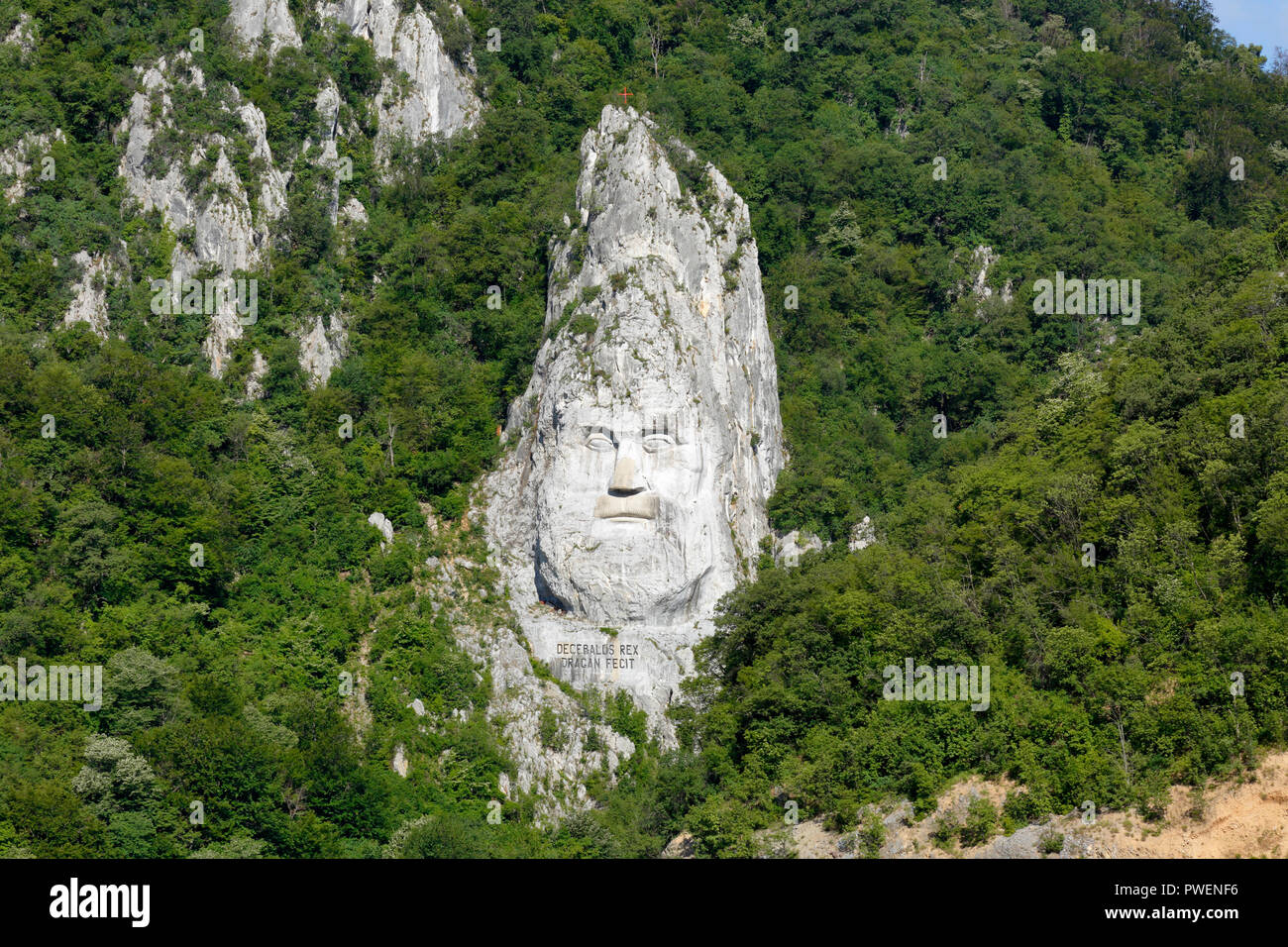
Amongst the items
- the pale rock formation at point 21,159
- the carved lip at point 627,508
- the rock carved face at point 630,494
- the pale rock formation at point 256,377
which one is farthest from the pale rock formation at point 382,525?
the pale rock formation at point 21,159

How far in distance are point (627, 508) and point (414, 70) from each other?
27225 millimetres

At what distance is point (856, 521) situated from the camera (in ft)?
227

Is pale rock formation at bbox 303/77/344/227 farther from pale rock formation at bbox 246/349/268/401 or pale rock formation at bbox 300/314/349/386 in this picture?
→ pale rock formation at bbox 246/349/268/401

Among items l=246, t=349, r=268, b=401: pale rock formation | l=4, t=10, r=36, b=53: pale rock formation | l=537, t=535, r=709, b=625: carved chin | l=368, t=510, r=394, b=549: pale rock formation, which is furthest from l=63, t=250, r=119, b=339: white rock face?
l=537, t=535, r=709, b=625: carved chin

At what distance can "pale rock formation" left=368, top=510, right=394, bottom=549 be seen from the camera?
2564 inches

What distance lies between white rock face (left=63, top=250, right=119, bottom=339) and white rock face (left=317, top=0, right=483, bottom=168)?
15845 mm

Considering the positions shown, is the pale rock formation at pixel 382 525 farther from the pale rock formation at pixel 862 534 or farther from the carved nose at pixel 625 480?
the pale rock formation at pixel 862 534

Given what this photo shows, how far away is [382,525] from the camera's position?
65.3 m

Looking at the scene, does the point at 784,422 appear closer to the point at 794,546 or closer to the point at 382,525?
the point at 794,546

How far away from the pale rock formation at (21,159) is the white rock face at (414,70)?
49.1ft

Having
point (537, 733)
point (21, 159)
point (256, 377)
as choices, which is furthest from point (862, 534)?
point (21, 159)

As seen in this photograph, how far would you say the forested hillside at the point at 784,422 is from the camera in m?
52.0

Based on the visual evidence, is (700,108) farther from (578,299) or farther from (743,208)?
(578,299)

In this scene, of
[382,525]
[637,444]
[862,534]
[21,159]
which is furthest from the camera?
[21,159]
